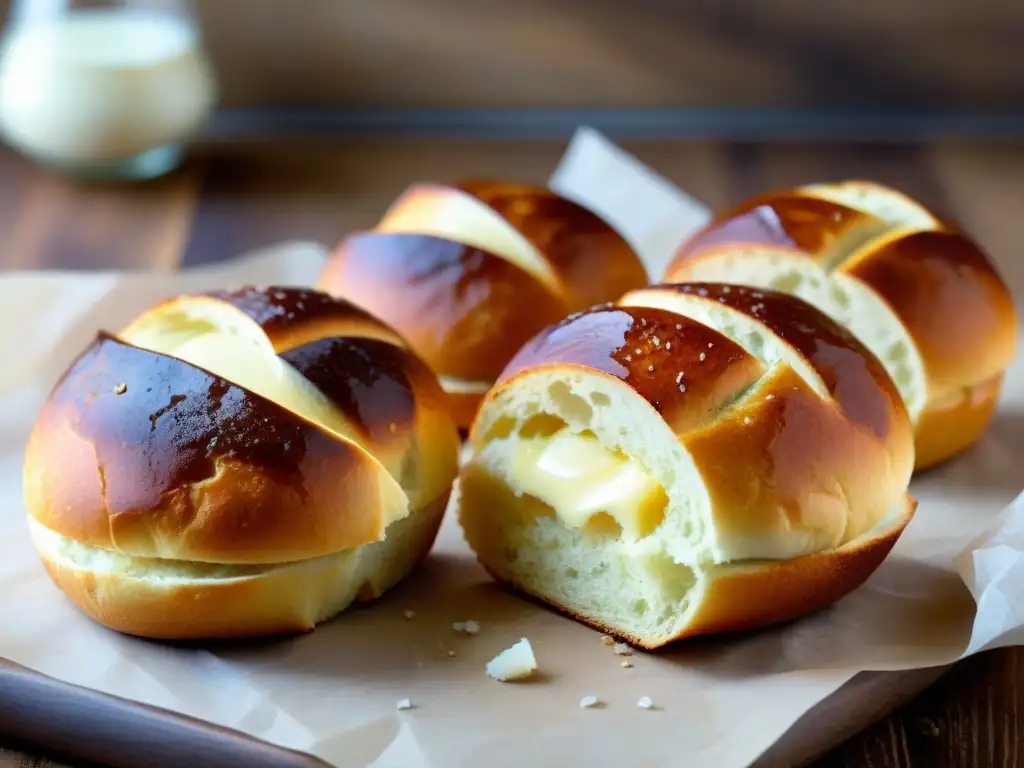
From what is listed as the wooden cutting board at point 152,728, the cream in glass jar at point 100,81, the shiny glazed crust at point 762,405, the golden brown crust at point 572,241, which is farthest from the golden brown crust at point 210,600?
the cream in glass jar at point 100,81

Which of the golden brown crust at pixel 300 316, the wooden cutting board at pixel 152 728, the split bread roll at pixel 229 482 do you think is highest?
the golden brown crust at pixel 300 316

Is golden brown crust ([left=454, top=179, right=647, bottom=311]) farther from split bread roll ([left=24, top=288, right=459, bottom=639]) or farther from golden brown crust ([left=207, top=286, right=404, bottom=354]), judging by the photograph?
split bread roll ([left=24, top=288, right=459, bottom=639])

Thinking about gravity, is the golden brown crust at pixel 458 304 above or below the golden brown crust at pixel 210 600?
above

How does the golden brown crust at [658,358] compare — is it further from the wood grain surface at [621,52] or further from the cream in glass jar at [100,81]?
the wood grain surface at [621,52]

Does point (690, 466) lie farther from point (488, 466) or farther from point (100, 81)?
point (100, 81)

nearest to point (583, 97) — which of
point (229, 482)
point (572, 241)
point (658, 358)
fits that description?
point (572, 241)
